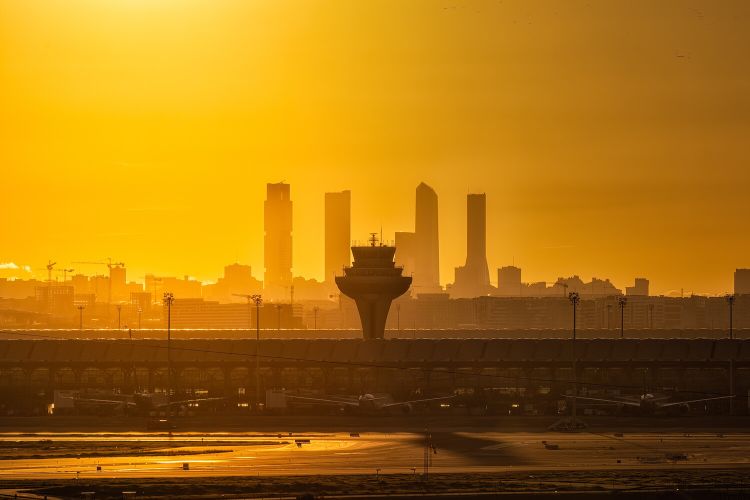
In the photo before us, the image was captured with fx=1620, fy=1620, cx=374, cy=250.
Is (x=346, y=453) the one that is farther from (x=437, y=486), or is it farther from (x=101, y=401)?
(x=101, y=401)

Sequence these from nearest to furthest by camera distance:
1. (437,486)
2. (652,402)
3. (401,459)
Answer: (437,486), (401,459), (652,402)

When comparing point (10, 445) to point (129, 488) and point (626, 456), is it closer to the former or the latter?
point (129, 488)

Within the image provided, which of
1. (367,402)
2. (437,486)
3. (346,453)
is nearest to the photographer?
(437,486)

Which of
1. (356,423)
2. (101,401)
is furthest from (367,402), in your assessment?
(101,401)

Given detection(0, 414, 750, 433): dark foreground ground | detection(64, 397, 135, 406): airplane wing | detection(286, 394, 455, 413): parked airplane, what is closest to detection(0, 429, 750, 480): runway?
detection(0, 414, 750, 433): dark foreground ground

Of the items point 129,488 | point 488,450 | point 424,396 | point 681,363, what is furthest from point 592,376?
point 129,488

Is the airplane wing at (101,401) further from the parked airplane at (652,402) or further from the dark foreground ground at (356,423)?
the parked airplane at (652,402)
